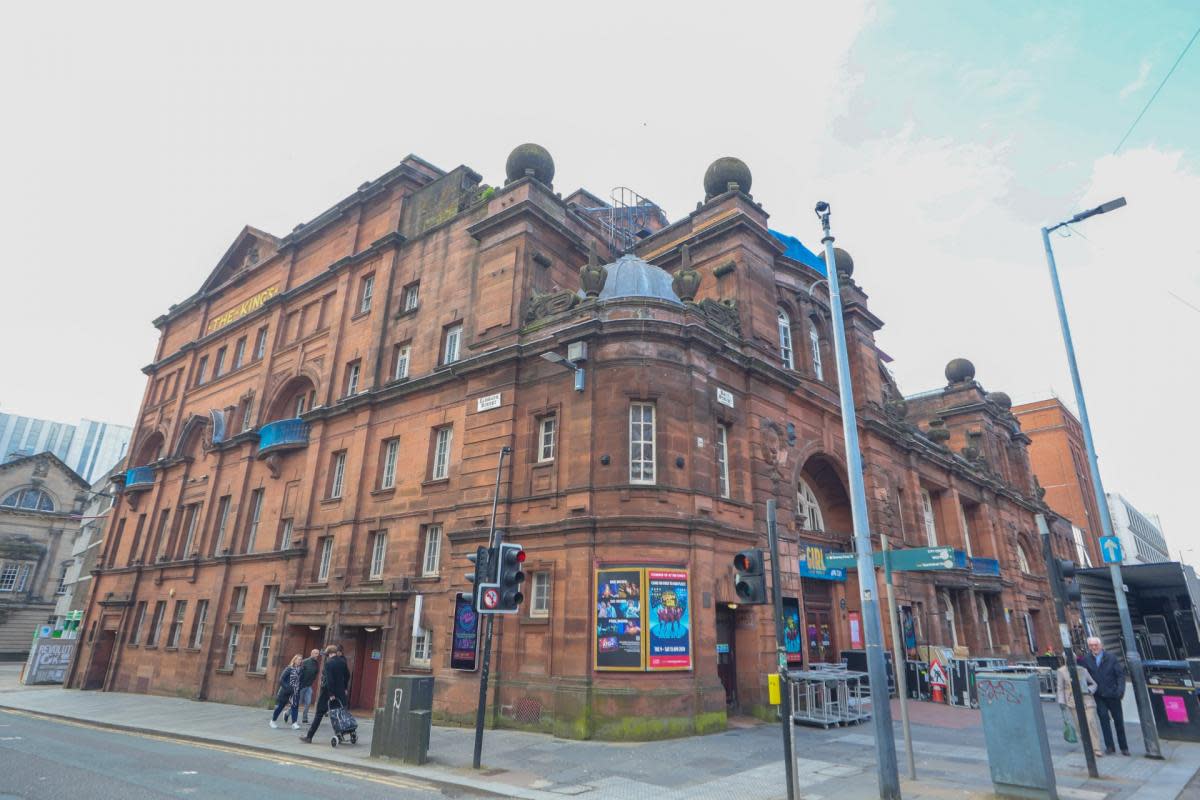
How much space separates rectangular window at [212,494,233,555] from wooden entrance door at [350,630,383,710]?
429 inches

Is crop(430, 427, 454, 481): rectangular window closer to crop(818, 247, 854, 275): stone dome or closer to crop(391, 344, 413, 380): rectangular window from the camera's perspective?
crop(391, 344, 413, 380): rectangular window

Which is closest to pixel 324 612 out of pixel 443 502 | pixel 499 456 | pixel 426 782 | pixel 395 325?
pixel 443 502

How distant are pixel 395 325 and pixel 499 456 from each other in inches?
377

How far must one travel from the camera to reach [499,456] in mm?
17906

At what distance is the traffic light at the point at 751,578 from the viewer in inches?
336

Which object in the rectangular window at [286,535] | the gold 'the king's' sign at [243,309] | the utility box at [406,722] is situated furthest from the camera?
the gold 'the king's' sign at [243,309]

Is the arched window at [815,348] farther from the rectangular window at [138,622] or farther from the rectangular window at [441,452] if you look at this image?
the rectangular window at [138,622]

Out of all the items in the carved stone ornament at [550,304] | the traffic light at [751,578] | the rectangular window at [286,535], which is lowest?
the traffic light at [751,578]

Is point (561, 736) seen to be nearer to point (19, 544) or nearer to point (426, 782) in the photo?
point (426, 782)

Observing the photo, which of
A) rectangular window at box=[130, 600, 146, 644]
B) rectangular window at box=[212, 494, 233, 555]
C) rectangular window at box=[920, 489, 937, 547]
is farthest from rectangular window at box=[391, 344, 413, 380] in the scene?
rectangular window at box=[920, 489, 937, 547]

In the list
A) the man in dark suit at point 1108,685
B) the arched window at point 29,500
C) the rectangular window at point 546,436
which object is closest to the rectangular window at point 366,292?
the rectangular window at point 546,436

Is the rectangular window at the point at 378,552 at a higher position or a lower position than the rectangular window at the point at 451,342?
lower

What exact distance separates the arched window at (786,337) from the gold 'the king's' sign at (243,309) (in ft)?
79.2

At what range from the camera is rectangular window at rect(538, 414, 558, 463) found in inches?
674
